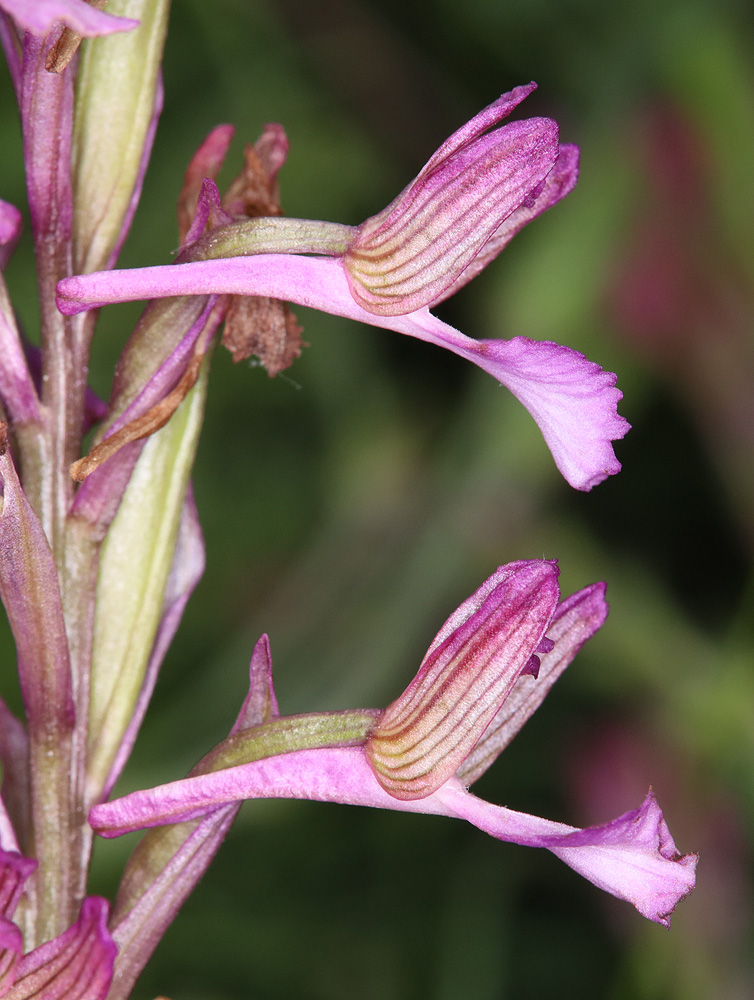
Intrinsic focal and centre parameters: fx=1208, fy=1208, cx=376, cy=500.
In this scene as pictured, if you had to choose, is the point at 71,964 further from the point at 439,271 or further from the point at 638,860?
the point at 439,271

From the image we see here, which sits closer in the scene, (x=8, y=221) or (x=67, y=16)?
(x=67, y=16)

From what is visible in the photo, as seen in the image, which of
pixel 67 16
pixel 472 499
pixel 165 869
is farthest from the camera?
pixel 472 499

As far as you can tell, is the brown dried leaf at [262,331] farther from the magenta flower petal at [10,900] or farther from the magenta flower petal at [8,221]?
the magenta flower petal at [10,900]

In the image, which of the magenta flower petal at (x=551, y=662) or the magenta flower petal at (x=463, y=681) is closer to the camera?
the magenta flower petal at (x=463, y=681)

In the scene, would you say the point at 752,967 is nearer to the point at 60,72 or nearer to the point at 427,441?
the point at 427,441

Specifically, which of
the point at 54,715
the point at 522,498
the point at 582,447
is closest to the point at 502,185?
the point at 582,447

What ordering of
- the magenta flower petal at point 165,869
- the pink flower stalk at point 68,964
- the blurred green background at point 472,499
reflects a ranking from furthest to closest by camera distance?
the blurred green background at point 472,499 → the magenta flower petal at point 165,869 → the pink flower stalk at point 68,964

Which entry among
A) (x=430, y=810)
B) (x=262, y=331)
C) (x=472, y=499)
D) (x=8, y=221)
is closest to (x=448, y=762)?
(x=430, y=810)

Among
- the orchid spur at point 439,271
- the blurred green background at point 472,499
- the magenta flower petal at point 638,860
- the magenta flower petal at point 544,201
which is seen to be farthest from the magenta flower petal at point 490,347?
the blurred green background at point 472,499
